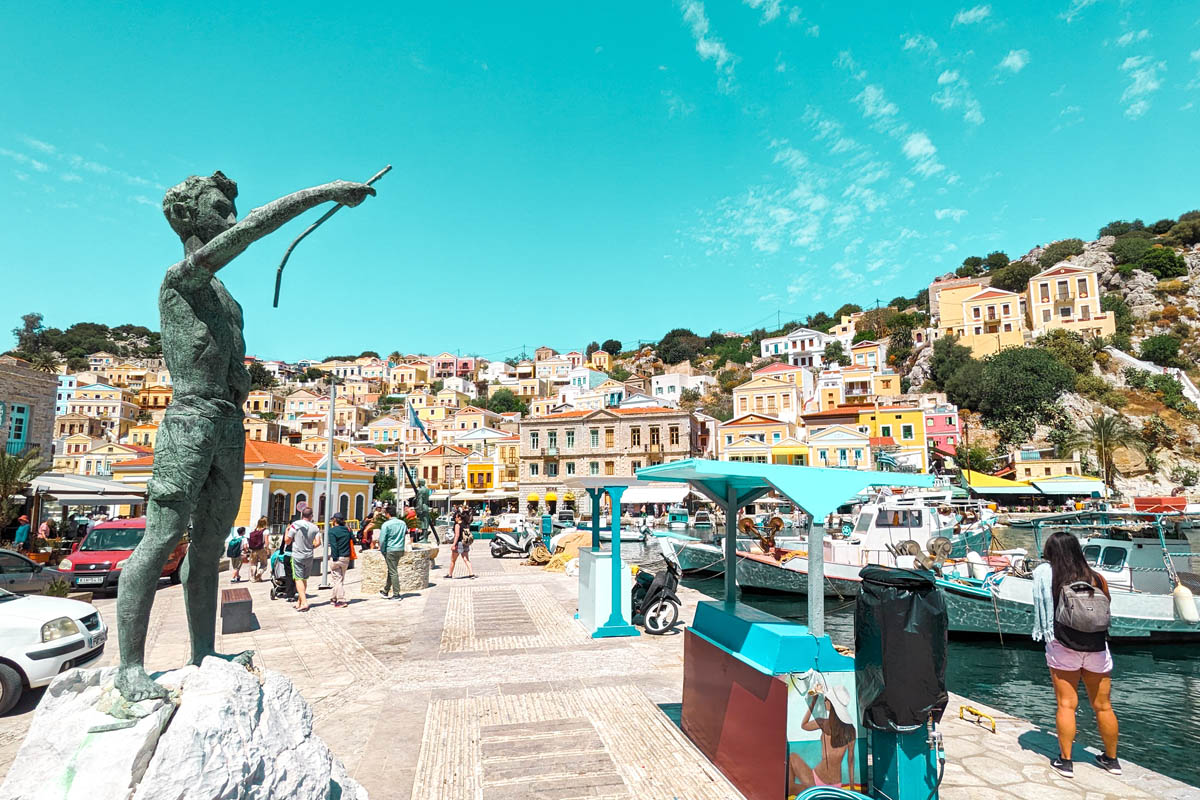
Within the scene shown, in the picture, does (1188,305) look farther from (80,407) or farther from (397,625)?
(80,407)

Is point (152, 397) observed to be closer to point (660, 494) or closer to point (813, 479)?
point (660, 494)

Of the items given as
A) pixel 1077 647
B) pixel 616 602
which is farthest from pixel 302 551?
pixel 1077 647

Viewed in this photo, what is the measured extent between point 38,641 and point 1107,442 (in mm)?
58110

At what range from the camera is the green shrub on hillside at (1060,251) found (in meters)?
89.5

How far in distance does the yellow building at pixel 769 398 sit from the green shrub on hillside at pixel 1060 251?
5935cm

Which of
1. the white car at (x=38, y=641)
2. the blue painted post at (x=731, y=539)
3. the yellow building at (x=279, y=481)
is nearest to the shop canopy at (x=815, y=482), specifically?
the blue painted post at (x=731, y=539)

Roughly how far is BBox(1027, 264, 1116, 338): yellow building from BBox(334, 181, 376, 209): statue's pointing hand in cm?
8334

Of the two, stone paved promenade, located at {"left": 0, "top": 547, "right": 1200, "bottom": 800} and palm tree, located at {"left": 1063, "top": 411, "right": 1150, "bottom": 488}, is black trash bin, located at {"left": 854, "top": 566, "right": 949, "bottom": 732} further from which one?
palm tree, located at {"left": 1063, "top": 411, "right": 1150, "bottom": 488}

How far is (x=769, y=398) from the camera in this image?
187 feet

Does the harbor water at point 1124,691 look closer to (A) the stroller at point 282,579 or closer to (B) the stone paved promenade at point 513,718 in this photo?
(B) the stone paved promenade at point 513,718

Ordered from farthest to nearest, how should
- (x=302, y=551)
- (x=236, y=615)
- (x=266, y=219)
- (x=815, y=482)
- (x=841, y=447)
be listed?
(x=841, y=447)
(x=302, y=551)
(x=236, y=615)
(x=815, y=482)
(x=266, y=219)

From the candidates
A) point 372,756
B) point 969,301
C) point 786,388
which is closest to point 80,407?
point 786,388

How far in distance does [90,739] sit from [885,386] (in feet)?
214

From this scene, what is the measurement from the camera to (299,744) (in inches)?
121
